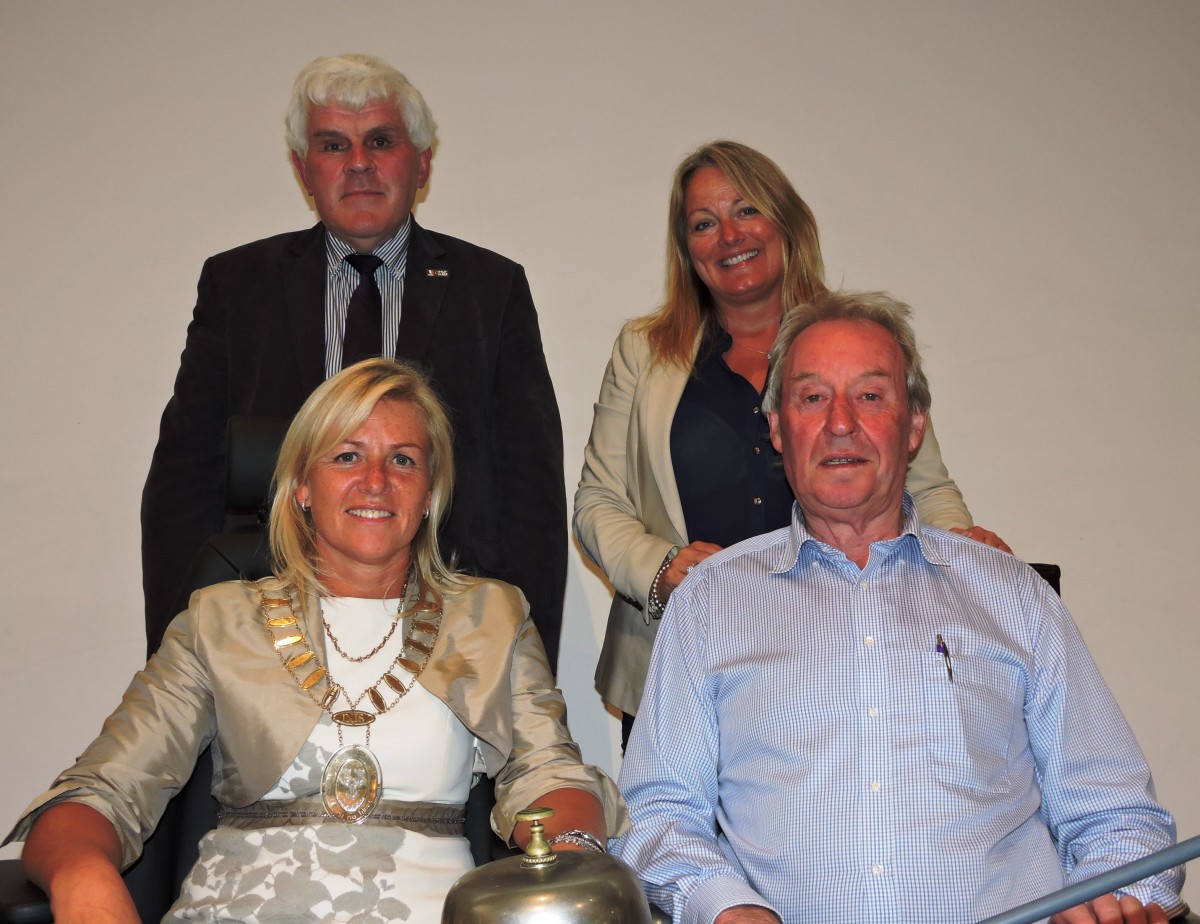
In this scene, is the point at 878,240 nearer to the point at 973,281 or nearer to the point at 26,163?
the point at 973,281

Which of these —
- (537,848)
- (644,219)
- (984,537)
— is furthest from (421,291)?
(537,848)

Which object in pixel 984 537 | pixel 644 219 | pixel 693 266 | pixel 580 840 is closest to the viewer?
pixel 580 840

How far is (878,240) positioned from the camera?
151 inches

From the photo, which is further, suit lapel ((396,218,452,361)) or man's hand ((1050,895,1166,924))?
suit lapel ((396,218,452,361))

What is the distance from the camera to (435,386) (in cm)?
277

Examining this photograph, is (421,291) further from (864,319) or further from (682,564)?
(864,319)

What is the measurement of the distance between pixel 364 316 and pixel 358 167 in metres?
0.32

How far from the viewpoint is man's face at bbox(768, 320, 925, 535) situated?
2.13m

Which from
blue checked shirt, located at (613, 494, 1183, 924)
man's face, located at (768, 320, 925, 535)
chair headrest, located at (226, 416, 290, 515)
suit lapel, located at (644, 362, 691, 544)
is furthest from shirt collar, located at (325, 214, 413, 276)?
blue checked shirt, located at (613, 494, 1183, 924)

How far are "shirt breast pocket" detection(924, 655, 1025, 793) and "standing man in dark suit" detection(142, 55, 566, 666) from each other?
912mm

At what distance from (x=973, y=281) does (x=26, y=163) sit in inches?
105

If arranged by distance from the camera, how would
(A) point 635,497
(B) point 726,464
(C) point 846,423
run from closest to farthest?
(C) point 846,423
(B) point 726,464
(A) point 635,497

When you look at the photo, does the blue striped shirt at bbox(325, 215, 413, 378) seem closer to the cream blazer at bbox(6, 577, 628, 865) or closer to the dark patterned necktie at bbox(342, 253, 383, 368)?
the dark patterned necktie at bbox(342, 253, 383, 368)

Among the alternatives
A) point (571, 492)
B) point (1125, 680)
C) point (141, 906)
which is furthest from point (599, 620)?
point (141, 906)
